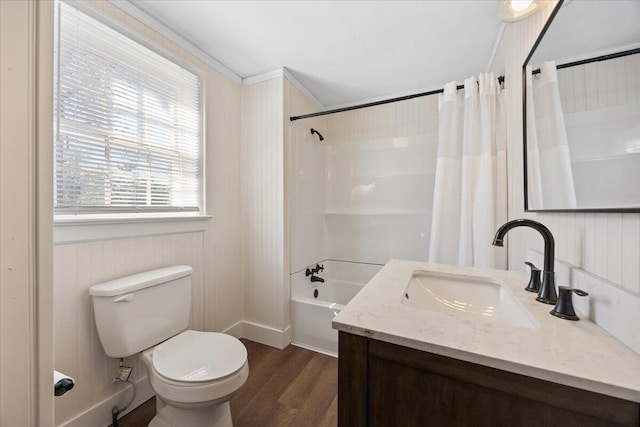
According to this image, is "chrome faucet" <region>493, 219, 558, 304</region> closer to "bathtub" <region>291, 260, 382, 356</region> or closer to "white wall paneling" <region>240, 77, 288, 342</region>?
"bathtub" <region>291, 260, 382, 356</region>

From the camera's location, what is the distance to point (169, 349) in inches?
48.0

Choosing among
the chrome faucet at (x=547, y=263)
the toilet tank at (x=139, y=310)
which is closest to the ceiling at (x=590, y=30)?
the chrome faucet at (x=547, y=263)

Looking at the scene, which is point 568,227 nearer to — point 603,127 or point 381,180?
point 603,127

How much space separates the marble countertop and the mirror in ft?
1.04

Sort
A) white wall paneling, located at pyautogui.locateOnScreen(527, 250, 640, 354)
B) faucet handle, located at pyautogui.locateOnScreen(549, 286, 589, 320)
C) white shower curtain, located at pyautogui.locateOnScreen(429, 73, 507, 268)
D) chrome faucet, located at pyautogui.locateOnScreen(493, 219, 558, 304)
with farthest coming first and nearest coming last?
white shower curtain, located at pyautogui.locateOnScreen(429, 73, 507, 268), chrome faucet, located at pyautogui.locateOnScreen(493, 219, 558, 304), faucet handle, located at pyautogui.locateOnScreen(549, 286, 589, 320), white wall paneling, located at pyautogui.locateOnScreen(527, 250, 640, 354)

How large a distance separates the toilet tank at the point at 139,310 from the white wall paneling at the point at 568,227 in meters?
1.76

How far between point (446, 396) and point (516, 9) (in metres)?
1.50

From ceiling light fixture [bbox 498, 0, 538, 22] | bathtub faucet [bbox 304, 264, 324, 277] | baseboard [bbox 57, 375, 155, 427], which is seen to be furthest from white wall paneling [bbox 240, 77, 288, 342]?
ceiling light fixture [bbox 498, 0, 538, 22]

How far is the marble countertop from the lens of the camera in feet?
1.52

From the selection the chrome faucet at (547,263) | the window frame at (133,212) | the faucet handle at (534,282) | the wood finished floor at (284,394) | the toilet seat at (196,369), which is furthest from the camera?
the wood finished floor at (284,394)

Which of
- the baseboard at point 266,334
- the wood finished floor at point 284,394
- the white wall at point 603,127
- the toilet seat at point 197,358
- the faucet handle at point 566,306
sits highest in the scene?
the white wall at point 603,127

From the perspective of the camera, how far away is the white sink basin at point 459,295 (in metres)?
0.97

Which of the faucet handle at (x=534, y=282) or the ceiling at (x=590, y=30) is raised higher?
the ceiling at (x=590, y=30)

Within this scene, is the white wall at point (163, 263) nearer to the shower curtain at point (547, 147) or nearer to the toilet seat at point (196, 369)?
the toilet seat at point (196, 369)
